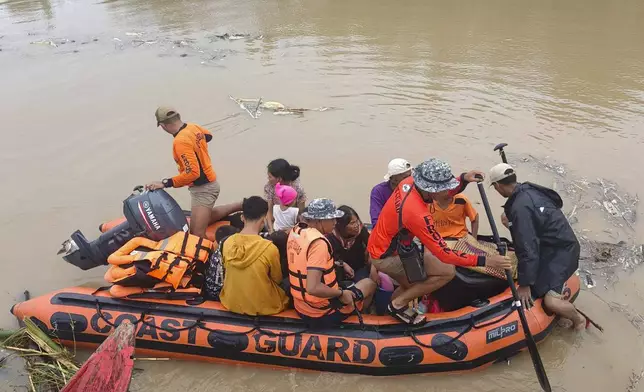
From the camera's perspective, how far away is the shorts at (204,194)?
5047 millimetres

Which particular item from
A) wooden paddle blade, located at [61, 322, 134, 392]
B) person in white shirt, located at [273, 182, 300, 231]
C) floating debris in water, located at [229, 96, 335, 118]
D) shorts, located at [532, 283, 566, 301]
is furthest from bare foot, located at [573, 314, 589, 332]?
floating debris in water, located at [229, 96, 335, 118]

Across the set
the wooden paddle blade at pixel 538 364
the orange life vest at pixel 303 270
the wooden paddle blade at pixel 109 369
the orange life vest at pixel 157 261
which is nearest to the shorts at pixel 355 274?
the orange life vest at pixel 303 270

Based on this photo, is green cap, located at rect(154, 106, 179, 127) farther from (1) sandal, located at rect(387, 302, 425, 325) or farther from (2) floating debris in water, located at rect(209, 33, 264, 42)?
(2) floating debris in water, located at rect(209, 33, 264, 42)

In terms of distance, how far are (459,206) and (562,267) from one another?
0.95 meters

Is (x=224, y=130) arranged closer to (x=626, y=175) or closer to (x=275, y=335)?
(x=275, y=335)

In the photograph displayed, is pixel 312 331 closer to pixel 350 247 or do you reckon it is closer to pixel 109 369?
pixel 350 247

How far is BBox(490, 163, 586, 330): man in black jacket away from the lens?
148 inches

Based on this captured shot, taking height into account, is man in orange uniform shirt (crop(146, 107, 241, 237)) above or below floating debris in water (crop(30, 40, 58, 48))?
above

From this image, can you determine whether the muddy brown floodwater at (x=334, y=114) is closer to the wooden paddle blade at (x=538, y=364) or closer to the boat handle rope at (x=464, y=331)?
the wooden paddle blade at (x=538, y=364)

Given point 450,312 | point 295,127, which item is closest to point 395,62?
point 295,127

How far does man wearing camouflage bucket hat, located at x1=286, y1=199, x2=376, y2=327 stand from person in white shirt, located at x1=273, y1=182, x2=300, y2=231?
100 cm

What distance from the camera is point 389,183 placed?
446cm

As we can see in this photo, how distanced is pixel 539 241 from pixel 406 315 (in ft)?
3.73

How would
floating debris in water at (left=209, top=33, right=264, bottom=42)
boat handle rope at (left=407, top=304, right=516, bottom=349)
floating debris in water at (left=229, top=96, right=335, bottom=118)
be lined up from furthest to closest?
floating debris in water at (left=209, top=33, right=264, bottom=42) < floating debris in water at (left=229, top=96, right=335, bottom=118) < boat handle rope at (left=407, top=304, right=516, bottom=349)
